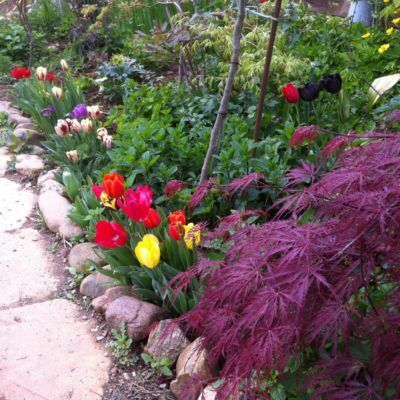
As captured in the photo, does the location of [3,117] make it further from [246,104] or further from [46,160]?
[246,104]

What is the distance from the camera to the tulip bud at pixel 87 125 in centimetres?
332

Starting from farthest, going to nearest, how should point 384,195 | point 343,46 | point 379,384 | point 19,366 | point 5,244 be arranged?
point 343,46 → point 5,244 → point 19,366 → point 379,384 → point 384,195

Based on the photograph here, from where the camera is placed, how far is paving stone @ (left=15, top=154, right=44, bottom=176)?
145 inches

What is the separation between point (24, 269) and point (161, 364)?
3.65 ft

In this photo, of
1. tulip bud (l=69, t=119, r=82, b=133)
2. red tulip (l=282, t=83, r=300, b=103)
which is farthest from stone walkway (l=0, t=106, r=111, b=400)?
red tulip (l=282, t=83, r=300, b=103)

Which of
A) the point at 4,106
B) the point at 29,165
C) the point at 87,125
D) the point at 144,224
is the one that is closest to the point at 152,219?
the point at 144,224

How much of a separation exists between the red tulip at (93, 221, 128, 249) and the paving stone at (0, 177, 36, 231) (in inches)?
50.4

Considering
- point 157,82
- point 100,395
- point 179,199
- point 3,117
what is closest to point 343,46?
point 157,82

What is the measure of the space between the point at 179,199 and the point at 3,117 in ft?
7.87

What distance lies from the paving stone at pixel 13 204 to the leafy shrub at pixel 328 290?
6.85 feet

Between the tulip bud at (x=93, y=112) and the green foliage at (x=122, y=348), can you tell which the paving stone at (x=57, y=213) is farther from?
the green foliage at (x=122, y=348)

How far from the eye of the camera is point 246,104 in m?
3.53

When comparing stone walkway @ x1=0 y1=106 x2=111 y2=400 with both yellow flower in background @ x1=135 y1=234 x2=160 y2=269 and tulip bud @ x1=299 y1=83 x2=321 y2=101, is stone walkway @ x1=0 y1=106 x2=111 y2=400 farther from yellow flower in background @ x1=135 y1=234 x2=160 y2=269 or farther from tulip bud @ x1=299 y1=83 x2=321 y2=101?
tulip bud @ x1=299 y1=83 x2=321 y2=101

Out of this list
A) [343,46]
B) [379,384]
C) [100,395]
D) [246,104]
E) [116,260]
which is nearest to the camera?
[379,384]
